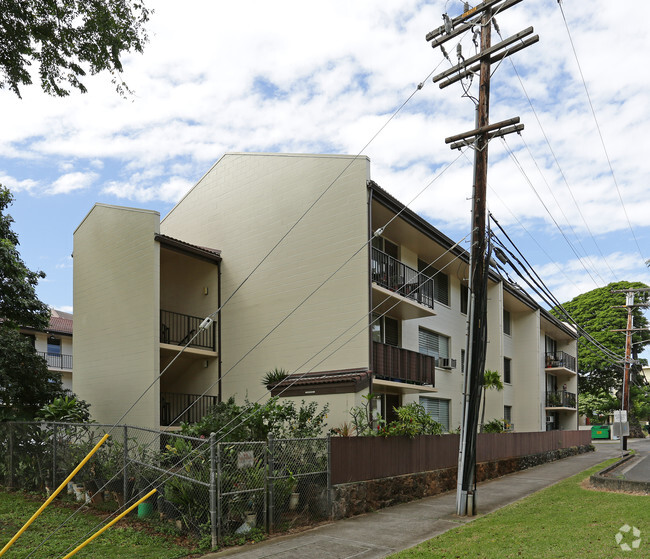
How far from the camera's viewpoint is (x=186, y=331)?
2102 centimetres

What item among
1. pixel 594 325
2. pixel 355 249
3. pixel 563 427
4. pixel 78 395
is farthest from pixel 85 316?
pixel 594 325

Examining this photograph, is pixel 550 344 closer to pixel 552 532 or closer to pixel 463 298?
pixel 463 298

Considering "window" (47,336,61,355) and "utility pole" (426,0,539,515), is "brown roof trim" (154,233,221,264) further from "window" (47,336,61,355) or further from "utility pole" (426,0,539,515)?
"window" (47,336,61,355)

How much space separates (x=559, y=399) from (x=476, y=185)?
30099 mm

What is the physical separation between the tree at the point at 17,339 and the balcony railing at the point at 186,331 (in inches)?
143

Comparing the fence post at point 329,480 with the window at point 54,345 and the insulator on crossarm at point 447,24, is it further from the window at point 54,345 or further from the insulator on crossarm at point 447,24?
the window at point 54,345

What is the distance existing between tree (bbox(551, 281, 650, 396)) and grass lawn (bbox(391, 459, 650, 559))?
49.4 m

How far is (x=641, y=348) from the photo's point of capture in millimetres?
61938

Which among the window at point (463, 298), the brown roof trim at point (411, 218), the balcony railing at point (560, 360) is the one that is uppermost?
the brown roof trim at point (411, 218)

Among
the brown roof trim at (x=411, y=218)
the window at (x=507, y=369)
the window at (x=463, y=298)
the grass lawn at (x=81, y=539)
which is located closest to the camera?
the grass lawn at (x=81, y=539)

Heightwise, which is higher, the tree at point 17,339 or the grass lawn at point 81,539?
the tree at point 17,339

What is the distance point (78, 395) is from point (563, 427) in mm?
33846

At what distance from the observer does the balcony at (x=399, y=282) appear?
63.3 feet

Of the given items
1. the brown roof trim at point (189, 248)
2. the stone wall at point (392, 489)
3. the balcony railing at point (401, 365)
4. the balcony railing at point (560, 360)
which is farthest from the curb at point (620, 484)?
the balcony railing at point (560, 360)
